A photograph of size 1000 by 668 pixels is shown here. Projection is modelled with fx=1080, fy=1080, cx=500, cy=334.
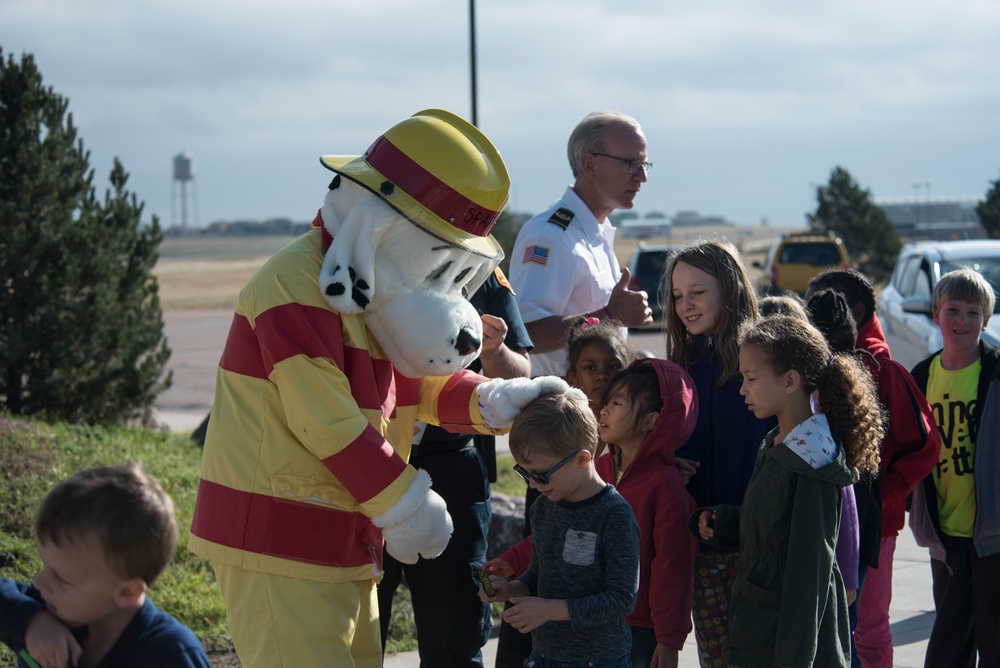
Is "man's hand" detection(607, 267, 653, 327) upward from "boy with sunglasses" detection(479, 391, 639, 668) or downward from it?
upward

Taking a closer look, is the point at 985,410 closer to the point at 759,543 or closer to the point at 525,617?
the point at 759,543

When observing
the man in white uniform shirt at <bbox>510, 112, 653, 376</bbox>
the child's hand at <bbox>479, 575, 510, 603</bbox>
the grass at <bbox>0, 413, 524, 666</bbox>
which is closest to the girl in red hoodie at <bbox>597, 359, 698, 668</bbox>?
the child's hand at <bbox>479, 575, 510, 603</bbox>

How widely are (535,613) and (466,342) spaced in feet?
2.44

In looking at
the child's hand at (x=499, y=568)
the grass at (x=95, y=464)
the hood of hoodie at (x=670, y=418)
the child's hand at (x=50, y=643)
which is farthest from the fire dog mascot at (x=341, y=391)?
the grass at (x=95, y=464)

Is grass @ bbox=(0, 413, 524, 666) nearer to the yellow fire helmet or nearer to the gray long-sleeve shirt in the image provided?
the gray long-sleeve shirt

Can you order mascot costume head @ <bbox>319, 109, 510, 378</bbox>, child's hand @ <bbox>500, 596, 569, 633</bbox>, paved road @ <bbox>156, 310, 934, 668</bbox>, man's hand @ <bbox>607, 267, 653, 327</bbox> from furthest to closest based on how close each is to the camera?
paved road @ <bbox>156, 310, 934, 668</bbox>, man's hand @ <bbox>607, 267, 653, 327</bbox>, child's hand @ <bbox>500, 596, 569, 633</bbox>, mascot costume head @ <bbox>319, 109, 510, 378</bbox>

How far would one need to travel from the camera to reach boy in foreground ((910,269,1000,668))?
13.2ft

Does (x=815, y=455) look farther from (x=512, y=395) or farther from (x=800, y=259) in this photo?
(x=800, y=259)

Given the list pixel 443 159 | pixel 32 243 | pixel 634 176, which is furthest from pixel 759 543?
pixel 32 243

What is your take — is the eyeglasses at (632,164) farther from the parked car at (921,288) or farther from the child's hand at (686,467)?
Answer: the parked car at (921,288)

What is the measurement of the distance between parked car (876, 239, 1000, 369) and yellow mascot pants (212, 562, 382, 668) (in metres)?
5.85

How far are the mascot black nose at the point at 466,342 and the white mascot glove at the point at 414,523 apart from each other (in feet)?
1.17

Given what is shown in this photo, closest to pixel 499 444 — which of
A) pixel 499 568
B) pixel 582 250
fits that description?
pixel 582 250

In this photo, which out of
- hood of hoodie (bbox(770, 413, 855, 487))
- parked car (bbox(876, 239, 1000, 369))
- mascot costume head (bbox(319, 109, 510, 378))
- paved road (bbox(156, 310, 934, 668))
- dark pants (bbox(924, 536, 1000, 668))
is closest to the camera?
mascot costume head (bbox(319, 109, 510, 378))
